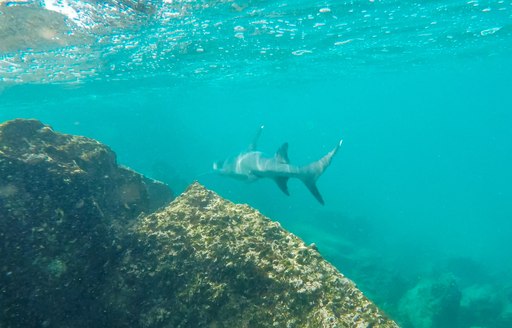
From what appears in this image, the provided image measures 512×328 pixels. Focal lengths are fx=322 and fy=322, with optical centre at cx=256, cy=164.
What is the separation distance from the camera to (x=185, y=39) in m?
19.9

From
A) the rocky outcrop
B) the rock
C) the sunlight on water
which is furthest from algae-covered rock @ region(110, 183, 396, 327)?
the rock

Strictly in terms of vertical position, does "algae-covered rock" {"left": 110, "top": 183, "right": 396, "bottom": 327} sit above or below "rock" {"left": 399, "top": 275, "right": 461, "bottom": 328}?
above

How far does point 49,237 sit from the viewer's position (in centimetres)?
364

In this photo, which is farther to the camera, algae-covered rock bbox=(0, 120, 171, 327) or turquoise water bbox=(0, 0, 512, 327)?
turquoise water bbox=(0, 0, 512, 327)

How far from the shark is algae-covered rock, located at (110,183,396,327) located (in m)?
4.47

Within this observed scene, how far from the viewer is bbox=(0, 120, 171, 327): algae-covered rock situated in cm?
330

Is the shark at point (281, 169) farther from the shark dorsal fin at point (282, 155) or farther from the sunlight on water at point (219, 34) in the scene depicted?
the sunlight on water at point (219, 34)

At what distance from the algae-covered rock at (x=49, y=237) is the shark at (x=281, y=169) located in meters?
4.95

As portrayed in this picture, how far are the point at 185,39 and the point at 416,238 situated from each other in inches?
1185

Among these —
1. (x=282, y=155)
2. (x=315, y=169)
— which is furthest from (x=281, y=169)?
(x=315, y=169)

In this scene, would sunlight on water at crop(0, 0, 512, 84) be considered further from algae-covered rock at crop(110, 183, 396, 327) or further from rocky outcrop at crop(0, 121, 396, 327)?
algae-covered rock at crop(110, 183, 396, 327)

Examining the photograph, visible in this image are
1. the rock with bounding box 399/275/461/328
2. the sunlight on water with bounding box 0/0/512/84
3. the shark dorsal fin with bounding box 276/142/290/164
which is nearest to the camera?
the shark dorsal fin with bounding box 276/142/290/164

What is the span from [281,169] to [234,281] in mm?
5626

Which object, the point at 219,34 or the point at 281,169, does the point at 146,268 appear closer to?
the point at 281,169
